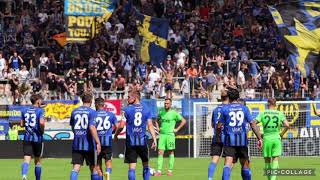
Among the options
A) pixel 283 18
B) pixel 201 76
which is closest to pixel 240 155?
pixel 283 18

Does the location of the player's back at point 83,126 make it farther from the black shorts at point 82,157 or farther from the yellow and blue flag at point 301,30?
the yellow and blue flag at point 301,30

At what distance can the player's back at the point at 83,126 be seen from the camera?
62.7ft

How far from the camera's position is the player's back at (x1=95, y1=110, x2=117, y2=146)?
20953 millimetres

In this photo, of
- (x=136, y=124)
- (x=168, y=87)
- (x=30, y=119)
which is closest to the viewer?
(x=136, y=124)

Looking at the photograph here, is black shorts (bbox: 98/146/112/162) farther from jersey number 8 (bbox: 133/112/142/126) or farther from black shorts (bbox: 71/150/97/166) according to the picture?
black shorts (bbox: 71/150/97/166)

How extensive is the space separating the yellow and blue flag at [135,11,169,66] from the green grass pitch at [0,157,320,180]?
6.64 meters

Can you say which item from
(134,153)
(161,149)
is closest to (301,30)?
(161,149)

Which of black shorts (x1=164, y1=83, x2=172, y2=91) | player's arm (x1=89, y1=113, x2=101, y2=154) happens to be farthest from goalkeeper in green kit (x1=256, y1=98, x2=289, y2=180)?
black shorts (x1=164, y1=83, x2=172, y2=91)

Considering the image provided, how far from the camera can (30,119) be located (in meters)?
22.2

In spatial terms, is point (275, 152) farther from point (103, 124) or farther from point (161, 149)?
point (161, 149)

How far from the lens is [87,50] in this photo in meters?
41.0

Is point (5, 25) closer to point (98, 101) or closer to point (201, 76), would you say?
point (201, 76)

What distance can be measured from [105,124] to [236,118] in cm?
358

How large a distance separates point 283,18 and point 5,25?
48.4ft
